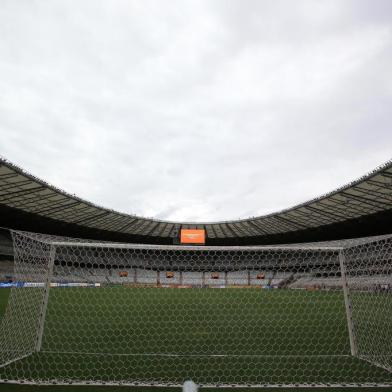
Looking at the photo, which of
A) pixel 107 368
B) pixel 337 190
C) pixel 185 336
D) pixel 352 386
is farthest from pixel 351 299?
pixel 337 190

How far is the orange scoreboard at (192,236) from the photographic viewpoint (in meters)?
37.2

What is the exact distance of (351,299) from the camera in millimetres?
5383

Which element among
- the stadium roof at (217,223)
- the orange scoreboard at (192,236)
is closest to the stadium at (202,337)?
the stadium roof at (217,223)

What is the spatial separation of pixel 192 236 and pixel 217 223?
A: 3447 mm

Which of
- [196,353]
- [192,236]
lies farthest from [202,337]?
[192,236]

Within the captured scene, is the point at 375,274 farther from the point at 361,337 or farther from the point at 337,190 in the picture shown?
the point at 337,190

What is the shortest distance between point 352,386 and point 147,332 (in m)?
4.20

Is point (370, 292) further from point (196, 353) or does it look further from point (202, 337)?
point (196, 353)

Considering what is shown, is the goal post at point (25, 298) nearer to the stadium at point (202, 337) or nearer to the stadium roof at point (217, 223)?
the stadium at point (202, 337)

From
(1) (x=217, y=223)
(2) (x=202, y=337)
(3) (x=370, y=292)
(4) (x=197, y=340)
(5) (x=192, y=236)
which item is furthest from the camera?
(5) (x=192, y=236)

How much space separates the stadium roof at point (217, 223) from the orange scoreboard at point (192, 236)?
0.76 meters

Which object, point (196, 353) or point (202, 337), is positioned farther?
point (202, 337)

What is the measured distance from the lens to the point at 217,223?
35.8 metres

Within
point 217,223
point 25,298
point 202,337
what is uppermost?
point 217,223
